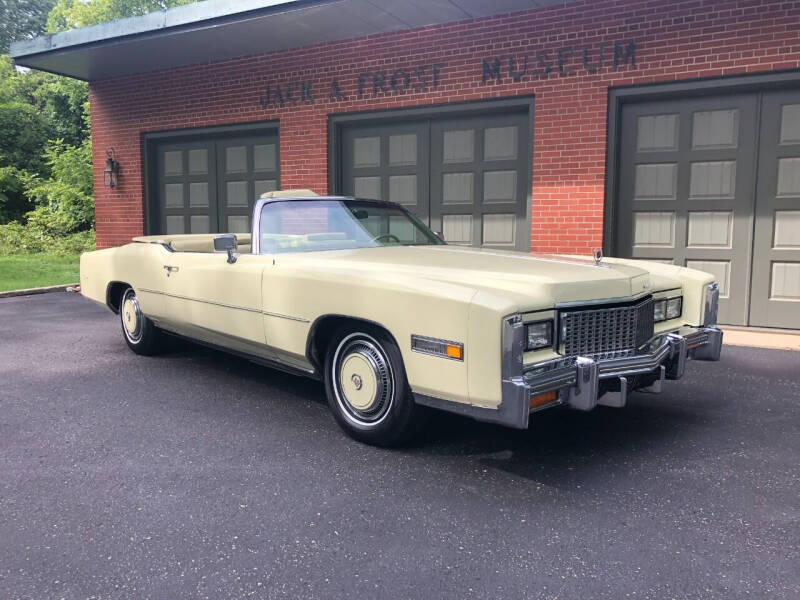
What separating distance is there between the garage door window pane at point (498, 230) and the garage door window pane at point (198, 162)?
Answer: 5.15 meters

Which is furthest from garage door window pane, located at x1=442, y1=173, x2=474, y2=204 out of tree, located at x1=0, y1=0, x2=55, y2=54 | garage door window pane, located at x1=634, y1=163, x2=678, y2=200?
tree, located at x1=0, y1=0, x2=55, y2=54

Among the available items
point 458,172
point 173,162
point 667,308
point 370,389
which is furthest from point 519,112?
point 173,162

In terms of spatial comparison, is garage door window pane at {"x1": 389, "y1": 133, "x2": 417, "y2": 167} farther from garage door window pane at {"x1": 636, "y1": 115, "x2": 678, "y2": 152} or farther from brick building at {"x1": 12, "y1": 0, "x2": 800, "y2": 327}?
garage door window pane at {"x1": 636, "y1": 115, "x2": 678, "y2": 152}

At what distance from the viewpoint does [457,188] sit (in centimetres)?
923

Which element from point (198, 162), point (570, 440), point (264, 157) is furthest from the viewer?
point (198, 162)

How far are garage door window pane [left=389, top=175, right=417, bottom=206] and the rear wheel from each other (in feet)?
14.7

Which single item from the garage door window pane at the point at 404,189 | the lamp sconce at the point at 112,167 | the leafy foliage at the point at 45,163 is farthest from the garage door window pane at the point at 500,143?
the leafy foliage at the point at 45,163

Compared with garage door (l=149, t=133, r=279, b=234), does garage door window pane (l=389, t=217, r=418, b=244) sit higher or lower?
lower

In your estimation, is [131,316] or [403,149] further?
[403,149]

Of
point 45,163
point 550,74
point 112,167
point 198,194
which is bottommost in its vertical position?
point 198,194

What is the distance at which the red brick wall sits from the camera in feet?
23.9

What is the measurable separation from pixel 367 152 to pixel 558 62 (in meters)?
3.02

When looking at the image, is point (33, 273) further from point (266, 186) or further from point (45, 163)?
point (45, 163)

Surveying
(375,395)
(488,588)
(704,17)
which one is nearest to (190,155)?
(704,17)
